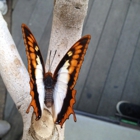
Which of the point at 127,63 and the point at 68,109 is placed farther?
the point at 127,63

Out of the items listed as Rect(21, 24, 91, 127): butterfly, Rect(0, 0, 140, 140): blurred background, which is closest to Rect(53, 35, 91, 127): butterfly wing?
Rect(21, 24, 91, 127): butterfly

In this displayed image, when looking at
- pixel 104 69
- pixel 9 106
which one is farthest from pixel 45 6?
pixel 9 106

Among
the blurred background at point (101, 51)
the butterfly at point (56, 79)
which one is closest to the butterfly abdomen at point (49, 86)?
the butterfly at point (56, 79)

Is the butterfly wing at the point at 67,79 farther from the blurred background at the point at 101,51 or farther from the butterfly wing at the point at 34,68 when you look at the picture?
the blurred background at the point at 101,51

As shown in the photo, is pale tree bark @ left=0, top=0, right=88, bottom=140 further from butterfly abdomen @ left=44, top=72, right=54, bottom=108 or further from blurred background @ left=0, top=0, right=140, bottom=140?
blurred background @ left=0, top=0, right=140, bottom=140

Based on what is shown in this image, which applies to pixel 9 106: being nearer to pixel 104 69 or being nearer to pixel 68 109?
pixel 104 69

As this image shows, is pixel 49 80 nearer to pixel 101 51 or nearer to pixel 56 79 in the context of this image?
pixel 56 79

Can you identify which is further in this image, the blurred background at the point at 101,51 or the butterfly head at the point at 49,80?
the blurred background at the point at 101,51

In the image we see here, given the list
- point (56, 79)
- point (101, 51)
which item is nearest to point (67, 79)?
point (56, 79)
